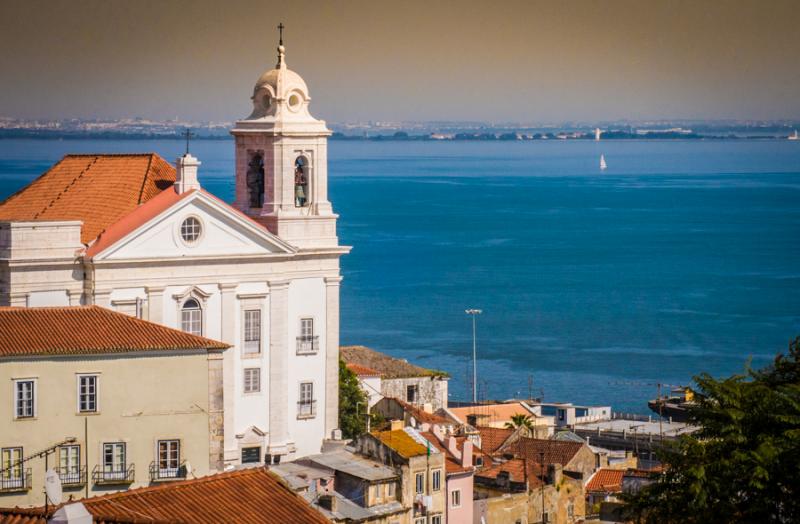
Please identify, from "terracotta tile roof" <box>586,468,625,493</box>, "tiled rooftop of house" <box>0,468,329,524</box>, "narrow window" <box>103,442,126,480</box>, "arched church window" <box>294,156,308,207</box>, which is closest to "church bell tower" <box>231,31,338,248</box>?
"arched church window" <box>294,156,308,207</box>

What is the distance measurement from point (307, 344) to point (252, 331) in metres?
1.61

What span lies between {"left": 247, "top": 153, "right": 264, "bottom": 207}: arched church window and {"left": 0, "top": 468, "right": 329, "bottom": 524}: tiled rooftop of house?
26.1m

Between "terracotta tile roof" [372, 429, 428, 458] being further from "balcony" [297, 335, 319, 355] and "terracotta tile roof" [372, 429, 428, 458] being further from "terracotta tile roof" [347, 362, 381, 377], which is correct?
"terracotta tile roof" [347, 362, 381, 377]

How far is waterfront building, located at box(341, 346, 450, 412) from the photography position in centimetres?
5878

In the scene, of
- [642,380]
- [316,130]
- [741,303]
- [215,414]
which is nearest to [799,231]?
[741,303]

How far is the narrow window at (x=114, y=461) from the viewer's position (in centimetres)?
2752

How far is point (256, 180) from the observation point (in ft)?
157

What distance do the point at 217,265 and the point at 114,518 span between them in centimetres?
2513

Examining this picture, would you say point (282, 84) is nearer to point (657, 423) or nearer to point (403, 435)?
point (403, 435)

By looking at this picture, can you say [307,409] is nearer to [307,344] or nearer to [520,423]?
[307,344]

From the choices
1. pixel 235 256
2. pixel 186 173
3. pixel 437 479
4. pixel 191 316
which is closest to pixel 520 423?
pixel 235 256

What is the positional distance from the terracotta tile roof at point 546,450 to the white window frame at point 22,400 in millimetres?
18658

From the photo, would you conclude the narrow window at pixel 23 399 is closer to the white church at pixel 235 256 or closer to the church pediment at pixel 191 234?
the white church at pixel 235 256

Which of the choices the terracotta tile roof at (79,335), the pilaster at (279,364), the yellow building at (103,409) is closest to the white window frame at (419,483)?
the yellow building at (103,409)
